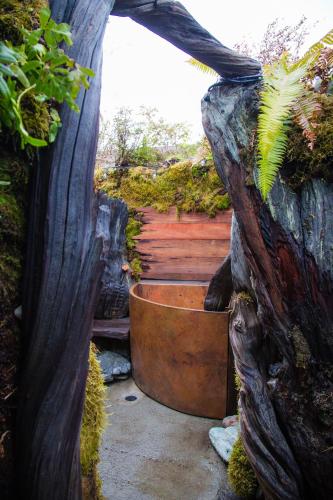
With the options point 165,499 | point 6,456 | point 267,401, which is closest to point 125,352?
point 165,499

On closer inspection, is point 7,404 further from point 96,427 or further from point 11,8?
point 11,8

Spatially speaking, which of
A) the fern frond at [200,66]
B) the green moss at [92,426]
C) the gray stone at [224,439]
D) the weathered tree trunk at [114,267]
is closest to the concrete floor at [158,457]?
the gray stone at [224,439]

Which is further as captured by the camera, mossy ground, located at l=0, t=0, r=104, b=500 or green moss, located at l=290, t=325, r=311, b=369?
green moss, located at l=290, t=325, r=311, b=369

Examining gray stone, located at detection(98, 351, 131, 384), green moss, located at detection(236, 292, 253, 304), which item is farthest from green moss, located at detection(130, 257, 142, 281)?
green moss, located at detection(236, 292, 253, 304)

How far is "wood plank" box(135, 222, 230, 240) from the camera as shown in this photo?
4.26 m

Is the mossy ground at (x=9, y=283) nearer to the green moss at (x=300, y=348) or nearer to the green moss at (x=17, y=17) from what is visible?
the green moss at (x=17, y=17)

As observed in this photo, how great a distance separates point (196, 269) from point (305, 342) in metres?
2.87

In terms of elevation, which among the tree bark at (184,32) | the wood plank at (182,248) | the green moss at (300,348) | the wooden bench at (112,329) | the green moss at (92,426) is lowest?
the wooden bench at (112,329)

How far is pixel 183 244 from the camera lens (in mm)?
4371

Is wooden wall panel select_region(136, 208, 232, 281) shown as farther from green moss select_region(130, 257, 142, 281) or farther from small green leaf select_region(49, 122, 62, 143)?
small green leaf select_region(49, 122, 62, 143)

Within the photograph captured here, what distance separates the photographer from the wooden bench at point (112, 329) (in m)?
3.54

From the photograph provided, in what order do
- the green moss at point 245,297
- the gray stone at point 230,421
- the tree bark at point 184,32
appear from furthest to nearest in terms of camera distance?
the gray stone at point 230,421 → the green moss at point 245,297 → the tree bark at point 184,32

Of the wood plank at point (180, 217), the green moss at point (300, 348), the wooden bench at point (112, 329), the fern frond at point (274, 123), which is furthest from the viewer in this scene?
the wood plank at point (180, 217)

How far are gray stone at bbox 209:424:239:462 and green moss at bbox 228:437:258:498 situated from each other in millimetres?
231
